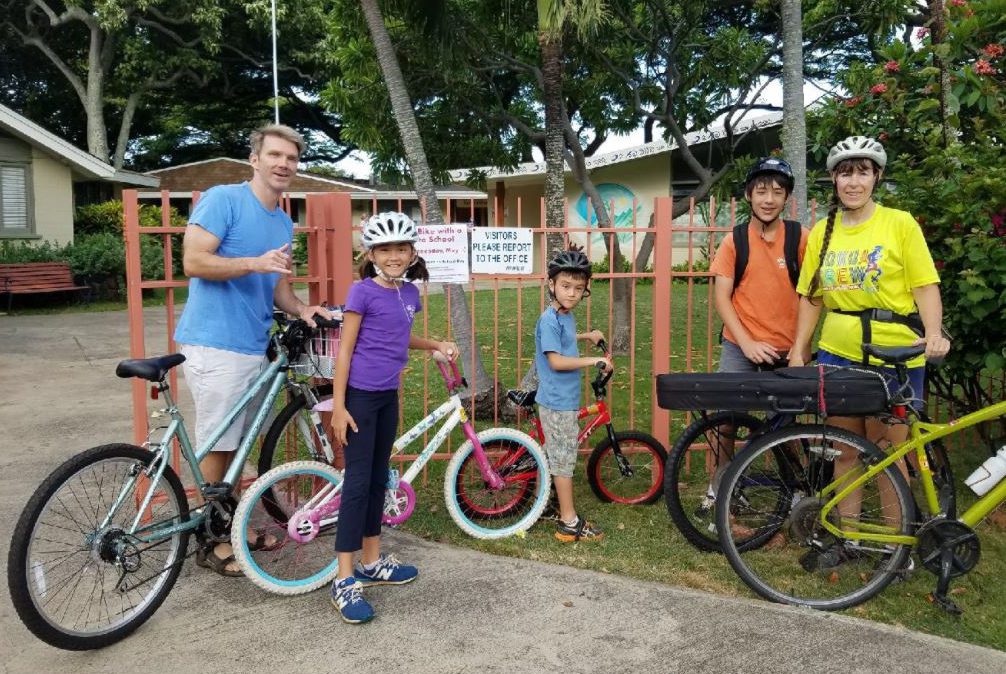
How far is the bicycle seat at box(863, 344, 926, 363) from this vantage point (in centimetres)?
339

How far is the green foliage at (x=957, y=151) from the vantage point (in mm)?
4176

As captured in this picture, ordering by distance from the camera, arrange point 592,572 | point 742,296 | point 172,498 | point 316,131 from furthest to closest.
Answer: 1. point 316,131
2. point 742,296
3. point 592,572
4. point 172,498

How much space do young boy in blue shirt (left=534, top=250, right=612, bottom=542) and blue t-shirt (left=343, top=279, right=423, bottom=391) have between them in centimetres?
91

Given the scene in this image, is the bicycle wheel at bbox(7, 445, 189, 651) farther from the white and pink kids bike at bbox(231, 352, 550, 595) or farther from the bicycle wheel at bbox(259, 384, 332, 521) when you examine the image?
the bicycle wheel at bbox(259, 384, 332, 521)

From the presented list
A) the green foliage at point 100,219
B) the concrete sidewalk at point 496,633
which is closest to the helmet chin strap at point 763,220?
the concrete sidewalk at point 496,633

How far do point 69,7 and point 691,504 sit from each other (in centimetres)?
2556

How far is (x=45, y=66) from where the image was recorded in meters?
29.0

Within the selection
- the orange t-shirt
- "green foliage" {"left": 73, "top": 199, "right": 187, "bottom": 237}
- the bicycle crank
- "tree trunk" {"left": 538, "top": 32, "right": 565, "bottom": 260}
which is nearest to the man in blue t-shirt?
the orange t-shirt

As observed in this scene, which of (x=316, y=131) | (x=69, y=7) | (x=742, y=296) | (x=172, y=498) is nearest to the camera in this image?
(x=172, y=498)

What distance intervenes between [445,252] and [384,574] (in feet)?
6.40

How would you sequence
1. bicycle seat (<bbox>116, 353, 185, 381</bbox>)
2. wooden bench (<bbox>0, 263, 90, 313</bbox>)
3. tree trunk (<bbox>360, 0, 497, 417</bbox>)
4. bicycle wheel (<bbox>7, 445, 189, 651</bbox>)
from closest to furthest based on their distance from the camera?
1. bicycle wheel (<bbox>7, 445, 189, 651</bbox>)
2. bicycle seat (<bbox>116, 353, 185, 381</bbox>)
3. tree trunk (<bbox>360, 0, 497, 417</bbox>)
4. wooden bench (<bbox>0, 263, 90, 313</bbox>)

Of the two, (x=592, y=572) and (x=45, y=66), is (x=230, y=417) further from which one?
(x=45, y=66)

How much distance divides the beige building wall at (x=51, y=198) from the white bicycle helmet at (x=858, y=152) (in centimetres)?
1726

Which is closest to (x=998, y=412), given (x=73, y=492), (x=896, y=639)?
(x=896, y=639)
